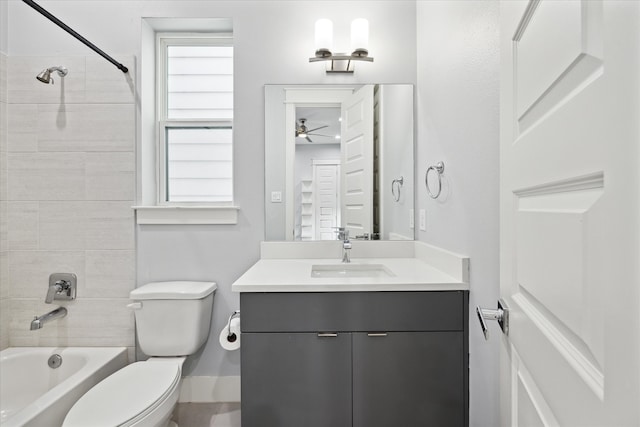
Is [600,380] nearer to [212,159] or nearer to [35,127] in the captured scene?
[212,159]

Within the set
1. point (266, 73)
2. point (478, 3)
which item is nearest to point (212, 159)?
point (266, 73)

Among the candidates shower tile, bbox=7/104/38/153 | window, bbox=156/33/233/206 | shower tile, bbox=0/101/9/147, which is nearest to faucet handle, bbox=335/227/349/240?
window, bbox=156/33/233/206

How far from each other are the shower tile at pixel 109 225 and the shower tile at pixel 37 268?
0.42 ft

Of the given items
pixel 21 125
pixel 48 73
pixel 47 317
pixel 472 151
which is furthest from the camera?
pixel 21 125

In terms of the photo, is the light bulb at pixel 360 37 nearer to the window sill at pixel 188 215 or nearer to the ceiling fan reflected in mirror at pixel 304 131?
the ceiling fan reflected in mirror at pixel 304 131

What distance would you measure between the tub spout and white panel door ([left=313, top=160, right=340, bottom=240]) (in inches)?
59.5

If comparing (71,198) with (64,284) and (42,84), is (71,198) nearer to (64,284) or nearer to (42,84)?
(64,284)

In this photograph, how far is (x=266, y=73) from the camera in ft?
6.49

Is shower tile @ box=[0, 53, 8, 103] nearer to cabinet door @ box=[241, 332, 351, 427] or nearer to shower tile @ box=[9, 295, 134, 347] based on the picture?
shower tile @ box=[9, 295, 134, 347]

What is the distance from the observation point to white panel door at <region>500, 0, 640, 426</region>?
1.09 feet

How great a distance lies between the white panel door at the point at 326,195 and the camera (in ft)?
6.49

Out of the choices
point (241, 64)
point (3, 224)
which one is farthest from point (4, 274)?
point (241, 64)

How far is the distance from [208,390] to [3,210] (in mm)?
1546

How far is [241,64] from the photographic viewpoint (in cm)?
197
